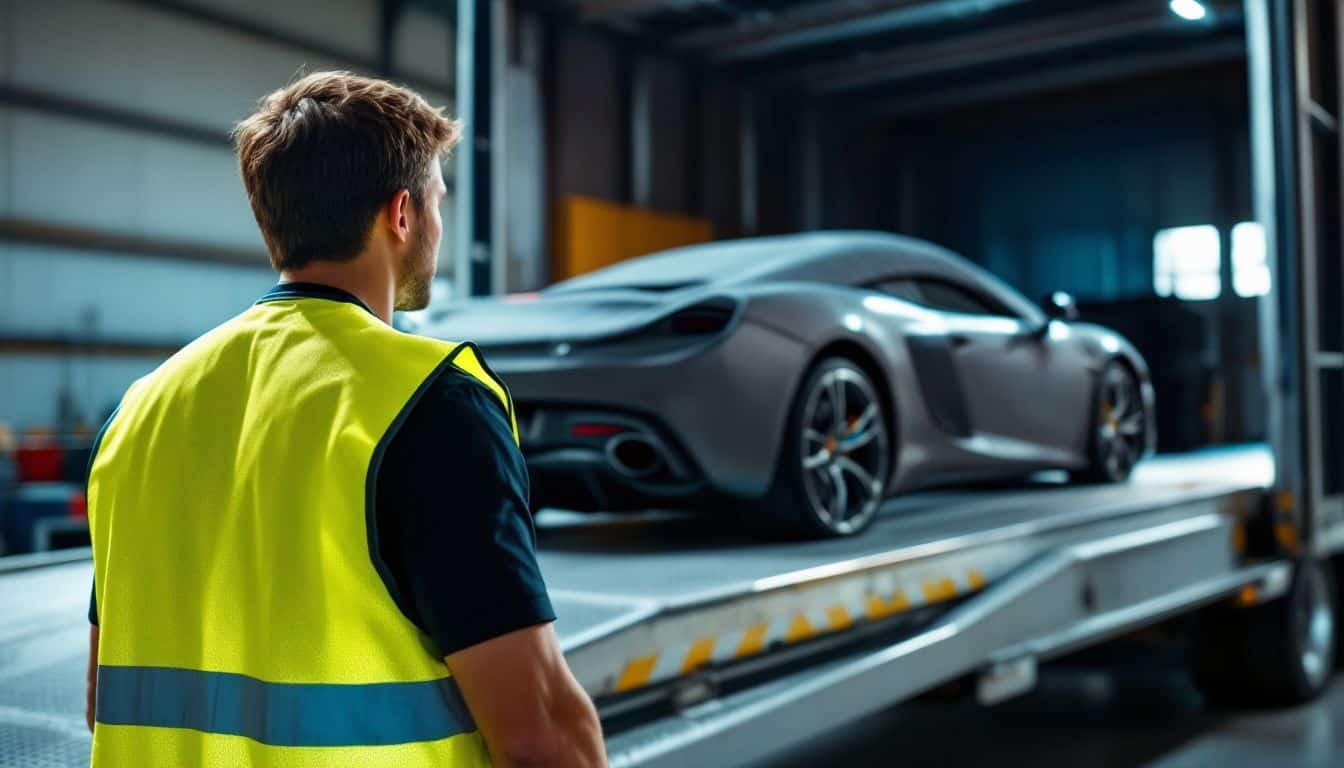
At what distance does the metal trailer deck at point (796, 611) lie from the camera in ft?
7.61

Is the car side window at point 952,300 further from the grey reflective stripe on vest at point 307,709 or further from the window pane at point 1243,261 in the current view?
the window pane at point 1243,261

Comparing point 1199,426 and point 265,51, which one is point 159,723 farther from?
point 265,51

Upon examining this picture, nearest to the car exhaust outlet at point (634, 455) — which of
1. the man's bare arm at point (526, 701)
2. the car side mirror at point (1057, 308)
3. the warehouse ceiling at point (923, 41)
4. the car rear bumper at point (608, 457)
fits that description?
the car rear bumper at point (608, 457)

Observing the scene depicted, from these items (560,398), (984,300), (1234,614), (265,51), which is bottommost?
(1234,614)

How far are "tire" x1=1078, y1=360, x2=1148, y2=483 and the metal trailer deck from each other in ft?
2.59

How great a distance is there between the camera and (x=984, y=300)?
4.92 meters

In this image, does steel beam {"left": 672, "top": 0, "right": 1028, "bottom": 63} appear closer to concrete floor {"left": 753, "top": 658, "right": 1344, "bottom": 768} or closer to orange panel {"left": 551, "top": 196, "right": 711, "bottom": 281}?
orange panel {"left": 551, "top": 196, "right": 711, "bottom": 281}

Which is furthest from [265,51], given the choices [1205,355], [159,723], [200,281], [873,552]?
[159,723]

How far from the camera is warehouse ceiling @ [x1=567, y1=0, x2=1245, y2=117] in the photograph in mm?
15008

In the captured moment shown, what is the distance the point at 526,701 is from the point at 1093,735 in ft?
14.5

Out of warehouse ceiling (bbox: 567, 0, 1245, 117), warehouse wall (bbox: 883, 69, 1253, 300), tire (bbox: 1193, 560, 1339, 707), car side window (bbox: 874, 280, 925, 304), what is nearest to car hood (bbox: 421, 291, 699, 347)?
car side window (bbox: 874, 280, 925, 304)

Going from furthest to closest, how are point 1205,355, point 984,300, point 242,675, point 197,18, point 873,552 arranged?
point 197,18, point 1205,355, point 984,300, point 873,552, point 242,675

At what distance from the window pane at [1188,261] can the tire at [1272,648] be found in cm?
1258

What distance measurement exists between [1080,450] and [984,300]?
0.87 metres
